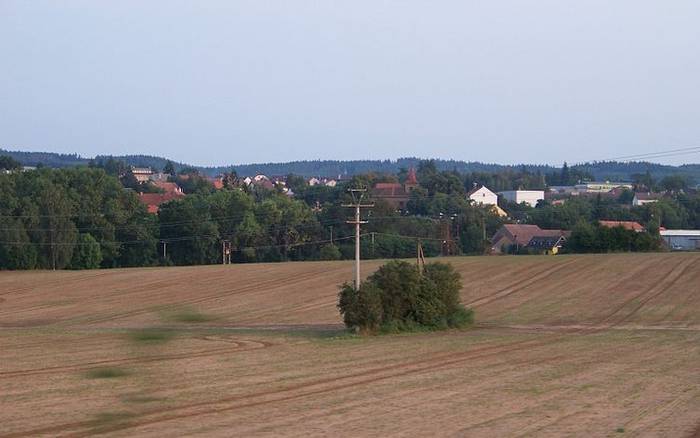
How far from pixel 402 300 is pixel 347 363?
15.2 metres

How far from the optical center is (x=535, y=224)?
6191 inches

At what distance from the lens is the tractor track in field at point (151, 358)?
198 inches

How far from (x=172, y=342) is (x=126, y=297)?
2600 inches

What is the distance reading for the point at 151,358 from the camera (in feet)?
16.6

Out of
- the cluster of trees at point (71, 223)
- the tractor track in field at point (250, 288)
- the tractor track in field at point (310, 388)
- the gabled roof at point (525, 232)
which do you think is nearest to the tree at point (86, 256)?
the cluster of trees at point (71, 223)

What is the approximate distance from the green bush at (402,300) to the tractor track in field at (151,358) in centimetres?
553

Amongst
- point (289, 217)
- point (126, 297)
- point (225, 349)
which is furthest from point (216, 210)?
point (225, 349)

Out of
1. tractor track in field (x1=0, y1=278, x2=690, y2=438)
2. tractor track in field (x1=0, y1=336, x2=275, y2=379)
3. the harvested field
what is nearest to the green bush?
the harvested field

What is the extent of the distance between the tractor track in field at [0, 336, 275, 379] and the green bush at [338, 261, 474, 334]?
5534mm

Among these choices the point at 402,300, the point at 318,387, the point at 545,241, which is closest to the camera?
the point at 318,387

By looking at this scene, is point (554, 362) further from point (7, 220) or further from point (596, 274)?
point (7, 220)

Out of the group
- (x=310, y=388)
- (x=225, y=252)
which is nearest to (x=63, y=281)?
(x=225, y=252)

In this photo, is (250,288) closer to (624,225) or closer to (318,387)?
(624,225)

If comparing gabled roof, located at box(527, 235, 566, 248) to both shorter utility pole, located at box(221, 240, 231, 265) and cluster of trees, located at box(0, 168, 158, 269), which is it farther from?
cluster of trees, located at box(0, 168, 158, 269)
